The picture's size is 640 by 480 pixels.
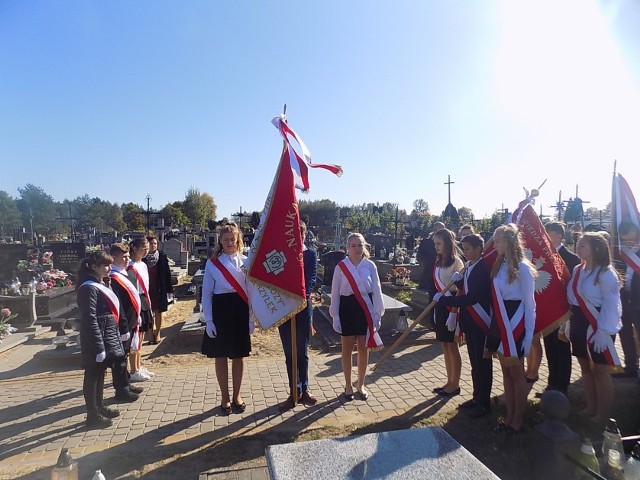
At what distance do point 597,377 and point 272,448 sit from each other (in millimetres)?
3569

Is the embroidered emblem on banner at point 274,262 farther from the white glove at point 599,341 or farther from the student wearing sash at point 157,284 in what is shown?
the student wearing sash at point 157,284

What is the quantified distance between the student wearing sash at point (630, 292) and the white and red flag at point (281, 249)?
379 cm

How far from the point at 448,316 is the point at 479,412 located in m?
1.11

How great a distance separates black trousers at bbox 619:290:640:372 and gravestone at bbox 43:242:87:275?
49.6 ft

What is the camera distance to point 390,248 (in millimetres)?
20219

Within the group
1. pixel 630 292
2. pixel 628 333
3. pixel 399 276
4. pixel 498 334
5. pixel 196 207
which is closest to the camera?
pixel 498 334

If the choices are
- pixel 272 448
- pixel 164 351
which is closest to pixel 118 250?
pixel 164 351

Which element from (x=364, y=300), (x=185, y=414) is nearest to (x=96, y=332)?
(x=185, y=414)

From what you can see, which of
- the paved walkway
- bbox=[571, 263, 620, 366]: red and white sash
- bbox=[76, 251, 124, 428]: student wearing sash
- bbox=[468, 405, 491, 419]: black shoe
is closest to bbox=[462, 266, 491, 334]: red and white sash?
bbox=[468, 405, 491, 419]: black shoe

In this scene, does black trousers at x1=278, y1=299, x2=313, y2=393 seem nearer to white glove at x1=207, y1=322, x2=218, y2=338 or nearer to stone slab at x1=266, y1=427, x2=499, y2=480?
white glove at x1=207, y1=322, x2=218, y2=338

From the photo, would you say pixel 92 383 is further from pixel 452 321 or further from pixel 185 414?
pixel 452 321

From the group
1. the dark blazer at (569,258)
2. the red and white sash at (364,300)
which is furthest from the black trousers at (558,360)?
the red and white sash at (364,300)

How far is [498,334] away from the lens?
4.01 metres

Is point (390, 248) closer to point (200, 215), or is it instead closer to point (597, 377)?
point (597, 377)
